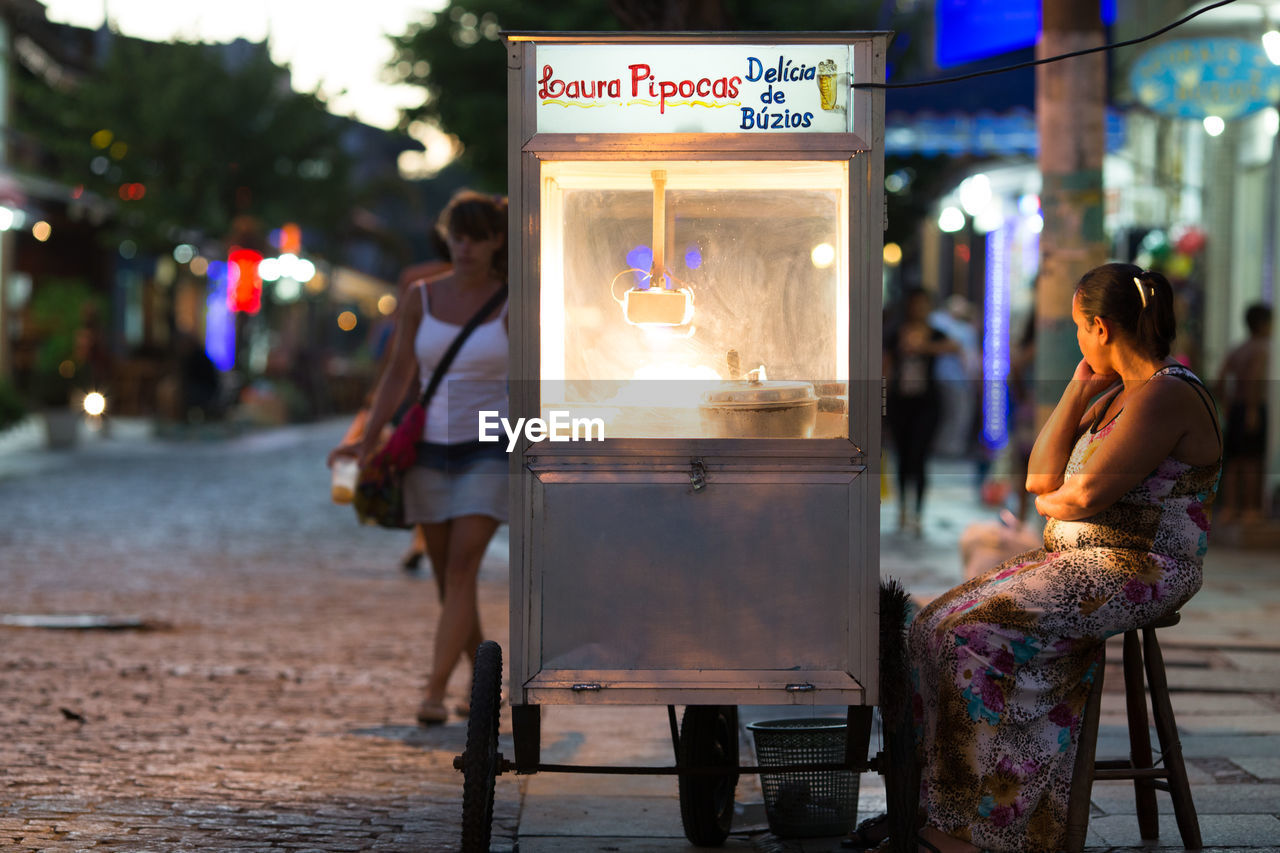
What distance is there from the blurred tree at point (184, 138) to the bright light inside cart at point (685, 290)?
23998 millimetres

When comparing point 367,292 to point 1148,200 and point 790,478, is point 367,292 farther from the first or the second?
point 790,478

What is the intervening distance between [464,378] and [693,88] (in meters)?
2.09

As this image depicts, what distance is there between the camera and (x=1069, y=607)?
3.96 m

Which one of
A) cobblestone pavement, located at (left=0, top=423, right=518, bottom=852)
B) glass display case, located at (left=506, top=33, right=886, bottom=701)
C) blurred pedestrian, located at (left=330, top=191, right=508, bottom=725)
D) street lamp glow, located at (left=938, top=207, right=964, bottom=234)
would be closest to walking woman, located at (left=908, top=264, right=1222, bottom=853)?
glass display case, located at (left=506, top=33, right=886, bottom=701)

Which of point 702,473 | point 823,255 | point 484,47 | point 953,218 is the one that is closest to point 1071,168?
point 823,255

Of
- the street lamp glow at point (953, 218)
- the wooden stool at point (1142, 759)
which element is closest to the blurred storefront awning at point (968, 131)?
the street lamp glow at point (953, 218)

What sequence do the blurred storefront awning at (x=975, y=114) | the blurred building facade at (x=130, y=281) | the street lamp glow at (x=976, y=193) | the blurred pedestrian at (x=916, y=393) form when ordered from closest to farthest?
the blurred storefront awning at (x=975, y=114)
the blurred pedestrian at (x=916, y=393)
the street lamp glow at (x=976, y=193)
the blurred building facade at (x=130, y=281)

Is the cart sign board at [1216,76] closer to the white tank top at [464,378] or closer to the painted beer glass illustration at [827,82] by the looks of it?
the white tank top at [464,378]

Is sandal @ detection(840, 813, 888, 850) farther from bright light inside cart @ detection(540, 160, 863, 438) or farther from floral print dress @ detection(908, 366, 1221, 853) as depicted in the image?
bright light inside cart @ detection(540, 160, 863, 438)

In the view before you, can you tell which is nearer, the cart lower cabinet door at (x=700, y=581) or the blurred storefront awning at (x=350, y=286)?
the cart lower cabinet door at (x=700, y=581)

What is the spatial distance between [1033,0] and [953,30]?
104 cm

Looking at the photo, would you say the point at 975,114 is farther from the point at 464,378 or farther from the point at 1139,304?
the point at 1139,304

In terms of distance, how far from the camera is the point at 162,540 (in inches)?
468

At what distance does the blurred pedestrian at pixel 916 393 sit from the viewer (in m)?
12.0
